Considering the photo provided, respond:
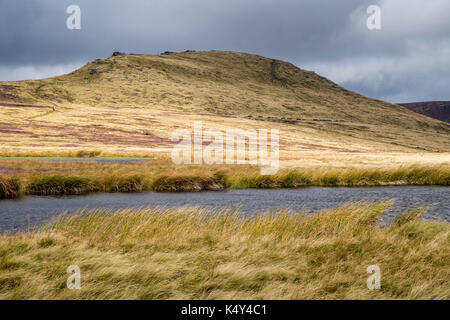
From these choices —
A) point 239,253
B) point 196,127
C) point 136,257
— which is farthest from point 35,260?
point 196,127

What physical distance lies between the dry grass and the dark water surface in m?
5.83

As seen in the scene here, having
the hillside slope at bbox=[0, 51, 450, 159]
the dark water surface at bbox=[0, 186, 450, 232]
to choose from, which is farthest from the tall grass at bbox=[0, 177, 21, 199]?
the hillside slope at bbox=[0, 51, 450, 159]

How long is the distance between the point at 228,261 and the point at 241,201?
15352mm

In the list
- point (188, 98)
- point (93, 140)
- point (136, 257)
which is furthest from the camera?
point (188, 98)

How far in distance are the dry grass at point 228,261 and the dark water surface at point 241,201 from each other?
230 inches

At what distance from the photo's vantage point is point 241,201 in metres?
25.2

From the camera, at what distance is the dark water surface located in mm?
20281

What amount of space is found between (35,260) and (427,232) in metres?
12.2

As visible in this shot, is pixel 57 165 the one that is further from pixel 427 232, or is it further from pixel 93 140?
pixel 93 140

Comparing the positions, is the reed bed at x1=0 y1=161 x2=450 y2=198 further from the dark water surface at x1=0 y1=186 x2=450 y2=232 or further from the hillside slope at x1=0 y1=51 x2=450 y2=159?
the hillside slope at x1=0 y1=51 x2=450 y2=159

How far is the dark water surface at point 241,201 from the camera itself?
20281 millimetres

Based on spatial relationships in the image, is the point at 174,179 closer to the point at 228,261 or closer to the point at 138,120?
the point at 228,261

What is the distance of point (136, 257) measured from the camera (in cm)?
1007

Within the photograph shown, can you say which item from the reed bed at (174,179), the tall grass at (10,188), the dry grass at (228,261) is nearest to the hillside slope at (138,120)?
the reed bed at (174,179)
